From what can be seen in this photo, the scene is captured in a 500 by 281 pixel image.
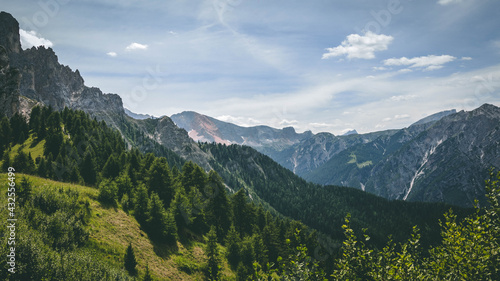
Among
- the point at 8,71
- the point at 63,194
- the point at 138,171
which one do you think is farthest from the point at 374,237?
the point at 8,71

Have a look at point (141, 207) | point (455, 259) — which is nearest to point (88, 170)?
point (141, 207)

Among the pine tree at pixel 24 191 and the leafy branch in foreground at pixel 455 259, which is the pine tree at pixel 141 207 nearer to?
the pine tree at pixel 24 191

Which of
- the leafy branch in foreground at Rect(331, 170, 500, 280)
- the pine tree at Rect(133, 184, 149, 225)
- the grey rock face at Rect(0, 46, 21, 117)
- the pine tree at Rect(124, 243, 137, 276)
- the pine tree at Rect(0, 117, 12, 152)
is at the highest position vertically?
the grey rock face at Rect(0, 46, 21, 117)

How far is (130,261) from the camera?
34938mm

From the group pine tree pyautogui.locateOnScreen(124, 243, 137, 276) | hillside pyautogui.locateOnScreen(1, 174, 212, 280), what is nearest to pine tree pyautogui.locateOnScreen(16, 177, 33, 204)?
hillside pyautogui.locateOnScreen(1, 174, 212, 280)

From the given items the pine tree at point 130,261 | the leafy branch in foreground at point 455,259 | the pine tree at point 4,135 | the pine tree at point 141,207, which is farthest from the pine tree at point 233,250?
the pine tree at point 4,135

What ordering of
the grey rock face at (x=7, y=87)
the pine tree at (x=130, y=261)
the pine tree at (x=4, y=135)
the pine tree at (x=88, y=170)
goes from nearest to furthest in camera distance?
the pine tree at (x=130, y=261) → the pine tree at (x=88, y=170) → the pine tree at (x=4, y=135) → the grey rock face at (x=7, y=87)

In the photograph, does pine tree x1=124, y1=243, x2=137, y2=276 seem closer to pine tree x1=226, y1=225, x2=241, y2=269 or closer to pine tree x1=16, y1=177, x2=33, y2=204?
pine tree x1=16, y1=177, x2=33, y2=204

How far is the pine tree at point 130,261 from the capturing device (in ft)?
114

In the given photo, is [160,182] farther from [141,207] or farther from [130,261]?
[130,261]

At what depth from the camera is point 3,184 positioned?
116ft

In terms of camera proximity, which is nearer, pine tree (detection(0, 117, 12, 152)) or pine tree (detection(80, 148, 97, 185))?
pine tree (detection(80, 148, 97, 185))

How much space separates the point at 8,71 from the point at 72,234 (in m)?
155

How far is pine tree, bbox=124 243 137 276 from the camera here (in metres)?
34.7
